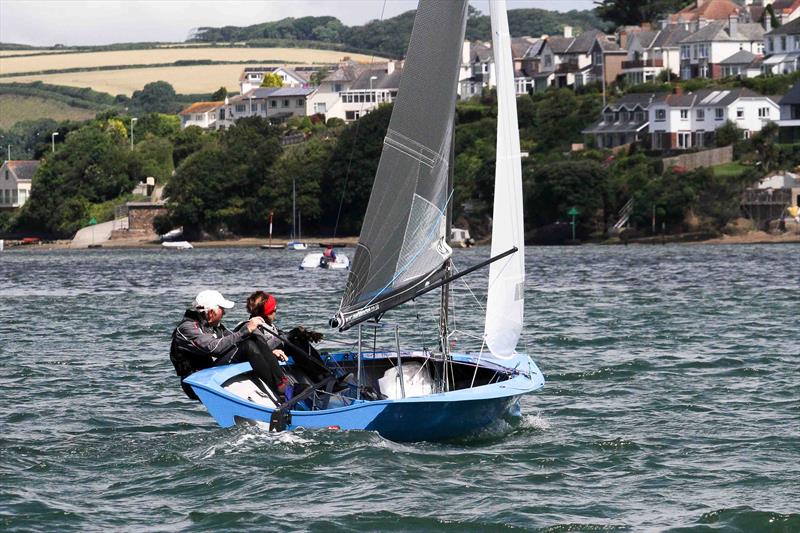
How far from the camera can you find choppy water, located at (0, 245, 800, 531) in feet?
55.2

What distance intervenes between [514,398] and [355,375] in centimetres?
259

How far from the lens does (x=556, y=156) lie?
140m

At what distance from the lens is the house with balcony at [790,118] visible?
13412 centimetres

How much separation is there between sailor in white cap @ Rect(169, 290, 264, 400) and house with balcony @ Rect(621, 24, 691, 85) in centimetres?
15004

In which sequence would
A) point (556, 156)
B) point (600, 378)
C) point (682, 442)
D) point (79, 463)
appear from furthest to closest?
point (556, 156), point (600, 378), point (682, 442), point (79, 463)

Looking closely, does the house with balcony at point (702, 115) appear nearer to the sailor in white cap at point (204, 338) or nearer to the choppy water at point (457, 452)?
the choppy water at point (457, 452)

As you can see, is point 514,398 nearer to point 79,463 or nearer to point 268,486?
point 268,486

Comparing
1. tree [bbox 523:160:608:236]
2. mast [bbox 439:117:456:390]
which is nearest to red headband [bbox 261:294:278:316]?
mast [bbox 439:117:456:390]

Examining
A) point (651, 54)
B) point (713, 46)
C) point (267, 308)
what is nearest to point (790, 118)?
point (713, 46)

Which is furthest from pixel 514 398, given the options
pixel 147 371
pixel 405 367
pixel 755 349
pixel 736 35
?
pixel 736 35

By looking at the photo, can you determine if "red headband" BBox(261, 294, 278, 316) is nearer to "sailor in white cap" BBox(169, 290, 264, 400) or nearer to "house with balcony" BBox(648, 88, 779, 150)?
"sailor in white cap" BBox(169, 290, 264, 400)

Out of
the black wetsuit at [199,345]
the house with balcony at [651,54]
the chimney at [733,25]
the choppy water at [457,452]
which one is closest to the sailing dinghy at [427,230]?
the black wetsuit at [199,345]

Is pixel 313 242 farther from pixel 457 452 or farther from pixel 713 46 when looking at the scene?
pixel 457 452

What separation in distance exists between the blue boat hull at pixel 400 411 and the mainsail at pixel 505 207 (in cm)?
108
